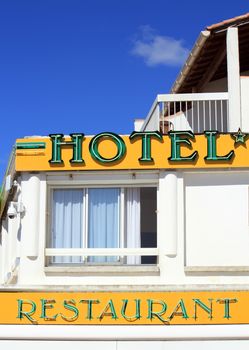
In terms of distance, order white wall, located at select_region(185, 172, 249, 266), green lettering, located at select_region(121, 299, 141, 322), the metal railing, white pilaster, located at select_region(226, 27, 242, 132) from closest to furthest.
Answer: green lettering, located at select_region(121, 299, 141, 322) < the metal railing < white wall, located at select_region(185, 172, 249, 266) < white pilaster, located at select_region(226, 27, 242, 132)

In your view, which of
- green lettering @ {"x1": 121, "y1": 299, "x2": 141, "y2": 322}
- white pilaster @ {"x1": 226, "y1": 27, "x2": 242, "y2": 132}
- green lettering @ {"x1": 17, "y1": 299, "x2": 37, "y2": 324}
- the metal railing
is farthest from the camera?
white pilaster @ {"x1": 226, "y1": 27, "x2": 242, "y2": 132}

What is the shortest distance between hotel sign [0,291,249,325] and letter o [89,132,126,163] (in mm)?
3047

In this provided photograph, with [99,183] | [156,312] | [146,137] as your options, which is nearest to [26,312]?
[156,312]

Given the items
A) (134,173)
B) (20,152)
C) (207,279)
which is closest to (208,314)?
(207,279)

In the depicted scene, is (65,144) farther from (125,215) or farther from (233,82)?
(233,82)

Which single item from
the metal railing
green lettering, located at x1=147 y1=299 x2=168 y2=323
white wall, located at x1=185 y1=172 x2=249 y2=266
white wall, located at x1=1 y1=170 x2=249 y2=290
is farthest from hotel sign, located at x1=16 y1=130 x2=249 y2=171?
green lettering, located at x1=147 y1=299 x2=168 y2=323

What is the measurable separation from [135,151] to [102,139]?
809 mm

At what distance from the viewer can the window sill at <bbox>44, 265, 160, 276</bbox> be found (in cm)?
1462

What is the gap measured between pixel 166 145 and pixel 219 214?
201 cm

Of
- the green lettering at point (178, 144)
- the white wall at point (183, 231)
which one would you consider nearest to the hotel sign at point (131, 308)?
the white wall at point (183, 231)

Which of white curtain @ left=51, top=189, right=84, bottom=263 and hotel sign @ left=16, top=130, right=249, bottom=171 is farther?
white curtain @ left=51, top=189, right=84, bottom=263

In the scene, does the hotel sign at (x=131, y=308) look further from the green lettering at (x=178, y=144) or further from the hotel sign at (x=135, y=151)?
the green lettering at (x=178, y=144)

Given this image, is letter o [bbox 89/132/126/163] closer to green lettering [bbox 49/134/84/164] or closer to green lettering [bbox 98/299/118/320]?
green lettering [bbox 49/134/84/164]

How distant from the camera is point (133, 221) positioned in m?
15.3
